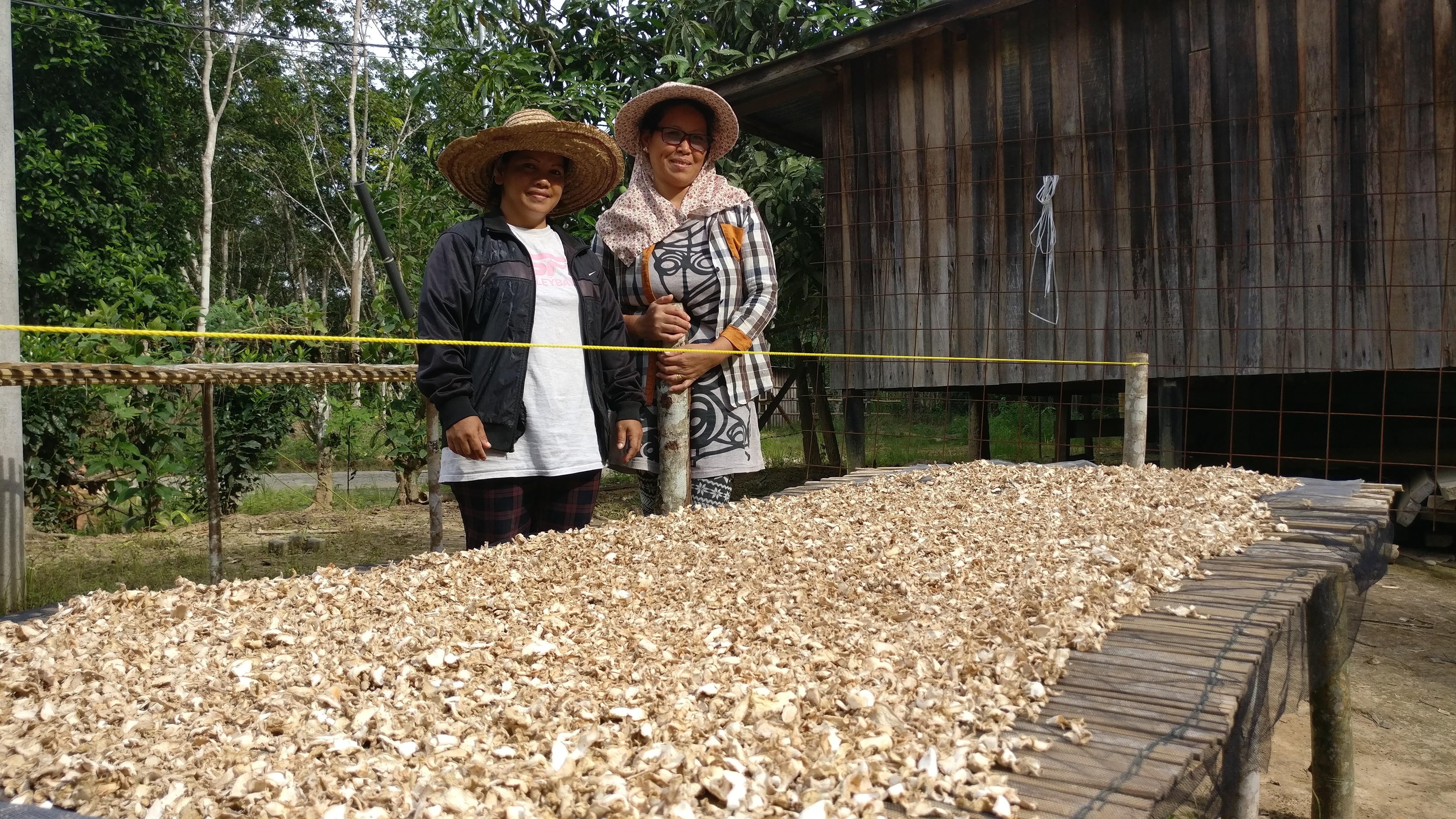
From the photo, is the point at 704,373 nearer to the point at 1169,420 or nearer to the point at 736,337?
the point at 736,337

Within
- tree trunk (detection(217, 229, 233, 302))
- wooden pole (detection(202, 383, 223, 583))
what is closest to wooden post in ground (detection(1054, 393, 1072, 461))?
wooden pole (detection(202, 383, 223, 583))

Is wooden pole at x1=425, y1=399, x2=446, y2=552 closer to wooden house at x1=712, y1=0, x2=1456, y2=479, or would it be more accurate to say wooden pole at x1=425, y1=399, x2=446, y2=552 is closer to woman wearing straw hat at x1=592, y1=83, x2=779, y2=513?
woman wearing straw hat at x1=592, y1=83, x2=779, y2=513

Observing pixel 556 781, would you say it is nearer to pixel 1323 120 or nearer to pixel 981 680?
pixel 981 680

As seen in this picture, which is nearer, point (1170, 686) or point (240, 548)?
point (1170, 686)

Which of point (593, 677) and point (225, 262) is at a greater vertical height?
point (225, 262)

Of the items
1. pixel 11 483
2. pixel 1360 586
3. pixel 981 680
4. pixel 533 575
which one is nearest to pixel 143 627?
pixel 533 575

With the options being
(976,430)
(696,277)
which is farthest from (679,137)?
(976,430)

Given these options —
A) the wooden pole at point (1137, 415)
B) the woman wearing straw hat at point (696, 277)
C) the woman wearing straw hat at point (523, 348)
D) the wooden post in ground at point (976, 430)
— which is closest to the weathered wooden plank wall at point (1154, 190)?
the wooden post in ground at point (976, 430)

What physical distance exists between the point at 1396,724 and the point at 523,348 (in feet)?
10.3

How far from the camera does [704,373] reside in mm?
2768

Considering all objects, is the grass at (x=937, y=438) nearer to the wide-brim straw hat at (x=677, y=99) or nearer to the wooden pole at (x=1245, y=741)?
the wide-brim straw hat at (x=677, y=99)

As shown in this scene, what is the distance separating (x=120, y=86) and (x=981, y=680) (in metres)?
13.7

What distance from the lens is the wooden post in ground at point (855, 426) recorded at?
5.91m

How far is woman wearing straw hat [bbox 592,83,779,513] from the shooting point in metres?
2.79
